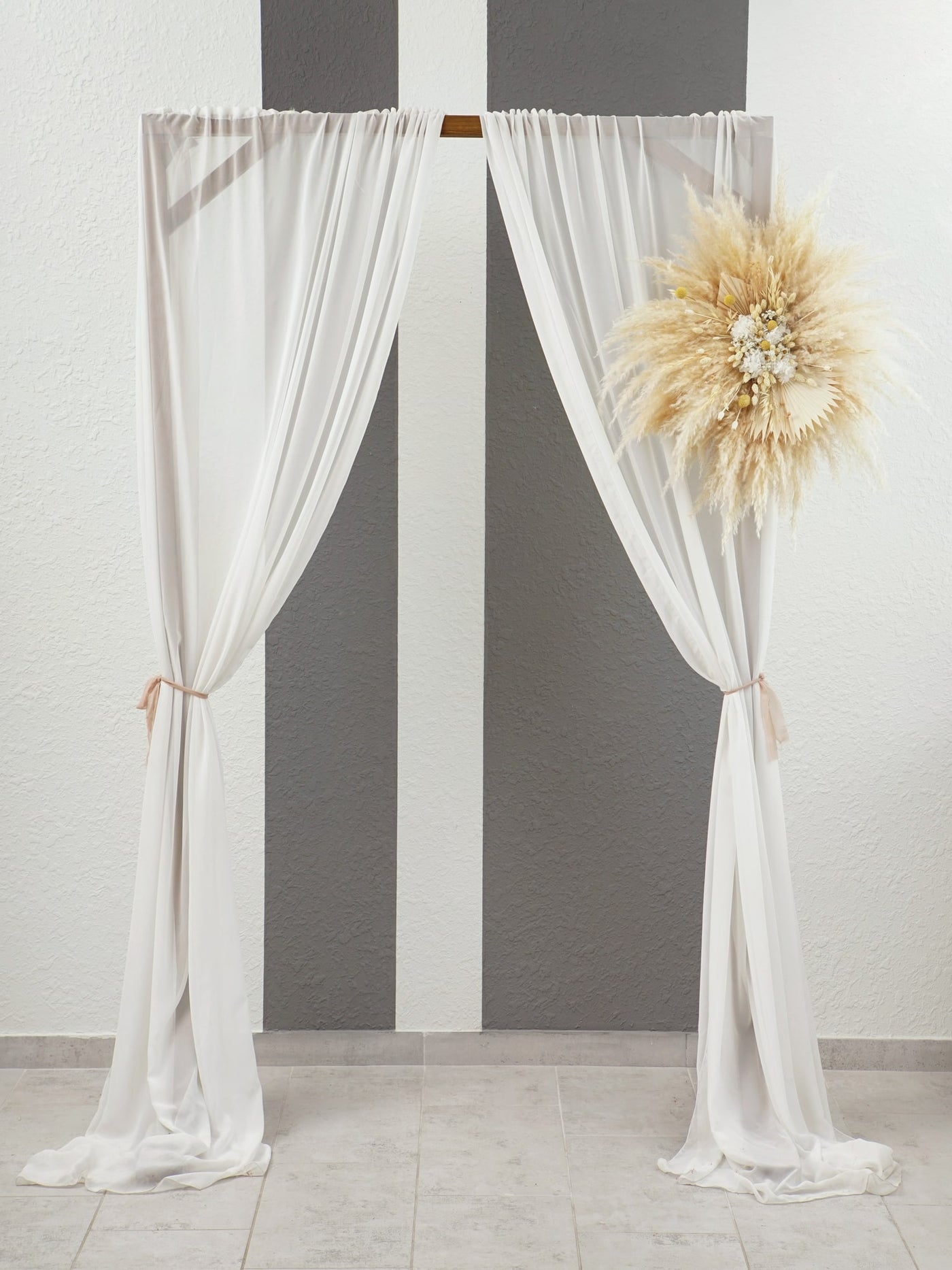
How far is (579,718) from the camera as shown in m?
2.84

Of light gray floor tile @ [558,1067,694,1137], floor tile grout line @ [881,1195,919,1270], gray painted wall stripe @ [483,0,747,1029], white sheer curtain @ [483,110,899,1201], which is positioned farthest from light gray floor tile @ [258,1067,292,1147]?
floor tile grout line @ [881,1195,919,1270]

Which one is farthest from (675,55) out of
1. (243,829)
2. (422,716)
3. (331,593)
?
(243,829)

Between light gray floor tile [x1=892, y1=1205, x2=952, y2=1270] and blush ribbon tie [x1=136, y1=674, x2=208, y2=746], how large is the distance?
1.76m

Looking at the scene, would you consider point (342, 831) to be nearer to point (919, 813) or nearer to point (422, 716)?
point (422, 716)

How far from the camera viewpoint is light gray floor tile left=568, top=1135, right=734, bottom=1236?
2.20 metres

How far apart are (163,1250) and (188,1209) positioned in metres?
0.13

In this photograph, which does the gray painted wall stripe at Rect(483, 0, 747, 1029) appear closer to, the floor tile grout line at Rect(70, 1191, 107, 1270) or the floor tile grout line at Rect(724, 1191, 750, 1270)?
the floor tile grout line at Rect(724, 1191, 750, 1270)

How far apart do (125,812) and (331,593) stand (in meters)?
0.77

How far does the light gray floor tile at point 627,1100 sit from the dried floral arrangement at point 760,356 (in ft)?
4.55

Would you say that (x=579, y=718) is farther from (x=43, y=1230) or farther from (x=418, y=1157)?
(x=43, y=1230)

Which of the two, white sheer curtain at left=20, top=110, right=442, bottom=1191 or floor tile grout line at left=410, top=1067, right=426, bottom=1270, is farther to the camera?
white sheer curtain at left=20, top=110, right=442, bottom=1191

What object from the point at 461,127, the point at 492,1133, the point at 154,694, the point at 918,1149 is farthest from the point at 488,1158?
the point at 461,127

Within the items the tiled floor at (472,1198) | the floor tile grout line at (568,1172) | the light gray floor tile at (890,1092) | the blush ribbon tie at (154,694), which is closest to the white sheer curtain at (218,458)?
the blush ribbon tie at (154,694)

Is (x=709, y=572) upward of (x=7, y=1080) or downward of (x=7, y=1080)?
upward
